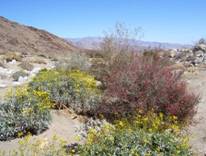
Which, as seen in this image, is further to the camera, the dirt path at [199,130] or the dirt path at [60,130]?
the dirt path at [199,130]

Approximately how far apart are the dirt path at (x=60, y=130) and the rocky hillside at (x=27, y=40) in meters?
46.8

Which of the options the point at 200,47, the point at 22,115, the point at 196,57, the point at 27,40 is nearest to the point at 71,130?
the point at 22,115

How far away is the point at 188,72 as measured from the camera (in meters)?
19.8

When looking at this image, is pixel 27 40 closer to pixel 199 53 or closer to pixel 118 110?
pixel 199 53

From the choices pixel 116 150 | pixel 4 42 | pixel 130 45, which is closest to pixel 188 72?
pixel 130 45

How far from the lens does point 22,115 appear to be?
7.86m

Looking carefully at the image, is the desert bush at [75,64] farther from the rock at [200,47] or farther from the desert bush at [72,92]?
the rock at [200,47]

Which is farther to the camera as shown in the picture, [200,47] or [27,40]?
[27,40]

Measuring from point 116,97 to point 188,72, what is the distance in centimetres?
1100

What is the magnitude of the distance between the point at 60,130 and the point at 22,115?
101 cm

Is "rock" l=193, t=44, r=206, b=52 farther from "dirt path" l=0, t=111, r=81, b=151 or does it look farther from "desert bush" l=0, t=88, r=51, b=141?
"desert bush" l=0, t=88, r=51, b=141

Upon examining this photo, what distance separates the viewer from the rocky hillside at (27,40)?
195 ft

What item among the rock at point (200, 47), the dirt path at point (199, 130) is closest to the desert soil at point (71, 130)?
the dirt path at point (199, 130)

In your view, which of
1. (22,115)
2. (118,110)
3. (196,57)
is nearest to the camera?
(22,115)
